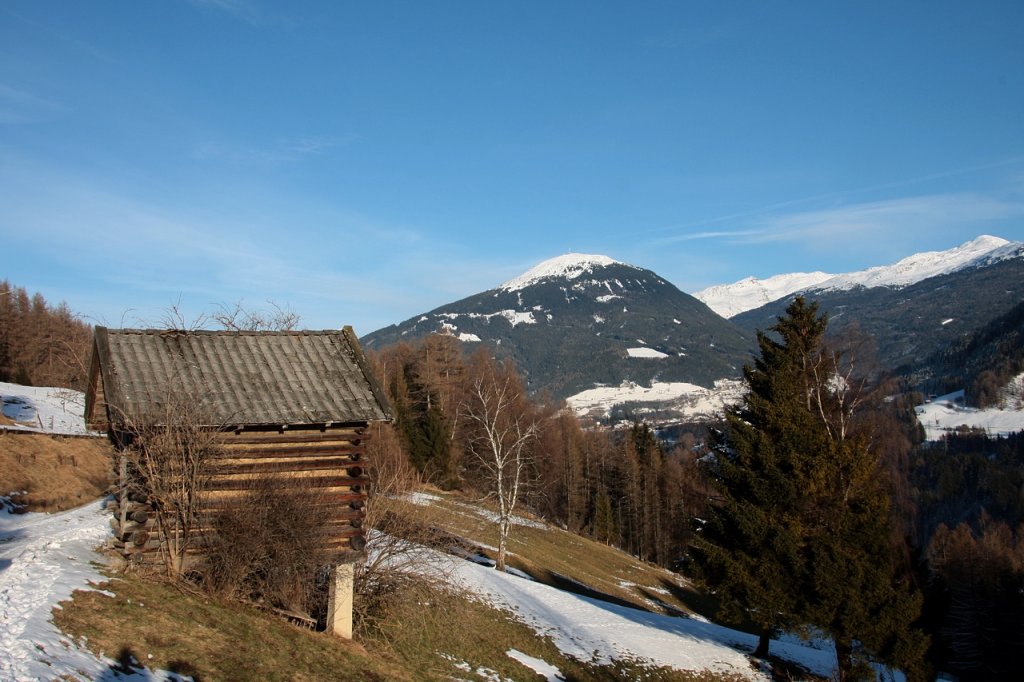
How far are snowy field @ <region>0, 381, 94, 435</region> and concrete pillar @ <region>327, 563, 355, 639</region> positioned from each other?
1230 inches

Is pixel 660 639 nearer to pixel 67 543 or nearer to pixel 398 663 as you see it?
pixel 398 663

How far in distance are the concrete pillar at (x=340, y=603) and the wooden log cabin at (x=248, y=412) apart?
2 cm

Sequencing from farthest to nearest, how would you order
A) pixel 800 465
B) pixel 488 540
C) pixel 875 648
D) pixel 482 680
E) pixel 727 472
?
pixel 488 540 → pixel 727 472 → pixel 800 465 → pixel 875 648 → pixel 482 680

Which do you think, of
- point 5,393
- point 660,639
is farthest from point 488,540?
point 5,393

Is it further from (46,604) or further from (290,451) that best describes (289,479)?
(46,604)

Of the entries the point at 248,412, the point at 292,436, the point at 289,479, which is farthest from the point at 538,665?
the point at 248,412

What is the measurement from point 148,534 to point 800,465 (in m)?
18.9

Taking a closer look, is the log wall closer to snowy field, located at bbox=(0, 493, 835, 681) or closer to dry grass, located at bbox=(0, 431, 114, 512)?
snowy field, located at bbox=(0, 493, 835, 681)

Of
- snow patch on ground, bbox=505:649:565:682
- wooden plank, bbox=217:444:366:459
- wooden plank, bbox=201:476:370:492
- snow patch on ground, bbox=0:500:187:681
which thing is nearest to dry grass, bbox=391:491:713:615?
snow patch on ground, bbox=505:649:565:682

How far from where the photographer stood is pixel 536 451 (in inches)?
2955

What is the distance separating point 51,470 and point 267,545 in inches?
1077

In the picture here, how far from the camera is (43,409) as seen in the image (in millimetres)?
48594

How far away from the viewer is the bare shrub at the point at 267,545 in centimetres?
1547

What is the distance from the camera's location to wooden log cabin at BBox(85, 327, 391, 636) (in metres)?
15.9
